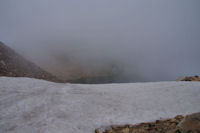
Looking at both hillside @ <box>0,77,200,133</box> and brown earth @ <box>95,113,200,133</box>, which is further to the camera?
hillside @ <box>0,77,200,133</box>

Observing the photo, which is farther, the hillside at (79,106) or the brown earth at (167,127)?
the hillside at (79,106)

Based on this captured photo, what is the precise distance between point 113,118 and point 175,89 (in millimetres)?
3702

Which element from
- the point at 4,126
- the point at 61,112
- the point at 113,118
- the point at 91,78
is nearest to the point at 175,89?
the point at 113,118

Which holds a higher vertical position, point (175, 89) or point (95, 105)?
point (175, 89)

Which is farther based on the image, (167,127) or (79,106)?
(79,106)

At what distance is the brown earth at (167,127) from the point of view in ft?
8.59

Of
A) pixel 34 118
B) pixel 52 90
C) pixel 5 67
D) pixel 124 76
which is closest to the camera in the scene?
pixel 34 118

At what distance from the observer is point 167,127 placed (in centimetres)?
329

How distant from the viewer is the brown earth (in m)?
2.62

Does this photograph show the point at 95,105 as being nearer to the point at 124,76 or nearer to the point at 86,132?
the point at 86,132

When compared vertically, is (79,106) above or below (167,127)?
above

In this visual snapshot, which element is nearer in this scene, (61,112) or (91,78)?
(61,112)

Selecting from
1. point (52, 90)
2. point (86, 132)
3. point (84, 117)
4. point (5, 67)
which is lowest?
point (86, 132)

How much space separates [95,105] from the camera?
4.50 meters
